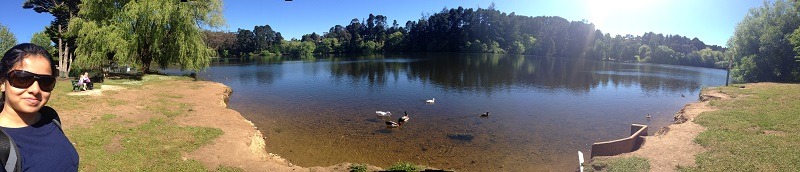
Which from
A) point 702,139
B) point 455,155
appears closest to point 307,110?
point 455,155

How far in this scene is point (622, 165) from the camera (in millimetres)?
12875

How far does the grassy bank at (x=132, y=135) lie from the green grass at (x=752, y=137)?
16771 millimetres

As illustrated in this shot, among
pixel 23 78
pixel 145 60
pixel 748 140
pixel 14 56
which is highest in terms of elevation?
pixel 145 60

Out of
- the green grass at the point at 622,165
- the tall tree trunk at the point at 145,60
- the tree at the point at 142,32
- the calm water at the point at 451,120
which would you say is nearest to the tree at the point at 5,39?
the tree at the point at 142,32

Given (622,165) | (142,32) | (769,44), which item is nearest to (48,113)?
(622,165)

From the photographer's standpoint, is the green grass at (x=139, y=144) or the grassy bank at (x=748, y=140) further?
the grassy bank at (x=748, y=140)

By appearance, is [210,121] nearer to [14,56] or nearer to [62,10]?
[14,56]

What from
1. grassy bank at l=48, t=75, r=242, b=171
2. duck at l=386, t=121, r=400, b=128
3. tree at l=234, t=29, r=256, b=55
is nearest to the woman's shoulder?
grassy bank at l=48, t=75, r=242, b=171

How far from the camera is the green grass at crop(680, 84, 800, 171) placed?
12.4m

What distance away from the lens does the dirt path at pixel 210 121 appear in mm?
13445

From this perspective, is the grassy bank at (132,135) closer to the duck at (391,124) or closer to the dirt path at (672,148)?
the duck at (391,124)

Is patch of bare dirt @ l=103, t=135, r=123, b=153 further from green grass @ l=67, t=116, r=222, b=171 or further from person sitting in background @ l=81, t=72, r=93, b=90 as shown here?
person sitting in background @ l=81, t=72, r=93, b=90

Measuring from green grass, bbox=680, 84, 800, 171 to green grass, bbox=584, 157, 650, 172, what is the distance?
1.13 meters

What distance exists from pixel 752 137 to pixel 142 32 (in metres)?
44.2
